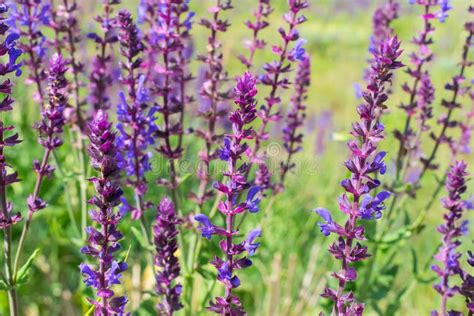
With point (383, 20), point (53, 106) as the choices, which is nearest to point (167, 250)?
point (53, 106)

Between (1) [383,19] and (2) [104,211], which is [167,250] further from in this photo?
(1) [383,19]

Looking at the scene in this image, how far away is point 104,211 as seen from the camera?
186 cm

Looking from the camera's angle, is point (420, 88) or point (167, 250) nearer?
point (167, 250)

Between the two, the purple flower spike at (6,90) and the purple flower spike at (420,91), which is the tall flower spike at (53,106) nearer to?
the purple flower spike at (6,90)

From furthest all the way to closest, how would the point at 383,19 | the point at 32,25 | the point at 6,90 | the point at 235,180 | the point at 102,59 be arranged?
the point at 383,19
the point at 102,59
the point at 32,25
the point at 6,90
the point at 235,180

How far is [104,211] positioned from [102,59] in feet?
5.16

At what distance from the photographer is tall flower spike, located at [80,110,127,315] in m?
1.82

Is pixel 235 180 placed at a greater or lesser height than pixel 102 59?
lesser

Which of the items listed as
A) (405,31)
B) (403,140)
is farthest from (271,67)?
(405,31)

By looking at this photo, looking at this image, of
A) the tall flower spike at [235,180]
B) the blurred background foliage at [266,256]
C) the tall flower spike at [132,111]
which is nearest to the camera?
the tall flower spike at [235,180]

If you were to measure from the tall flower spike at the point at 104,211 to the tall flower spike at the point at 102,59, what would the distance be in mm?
1332

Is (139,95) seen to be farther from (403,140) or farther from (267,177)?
(403,140)

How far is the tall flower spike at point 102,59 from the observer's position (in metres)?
3.11

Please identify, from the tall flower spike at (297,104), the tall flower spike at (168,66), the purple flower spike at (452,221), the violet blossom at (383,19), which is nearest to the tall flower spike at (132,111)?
the tall flower spike at (168,66)
